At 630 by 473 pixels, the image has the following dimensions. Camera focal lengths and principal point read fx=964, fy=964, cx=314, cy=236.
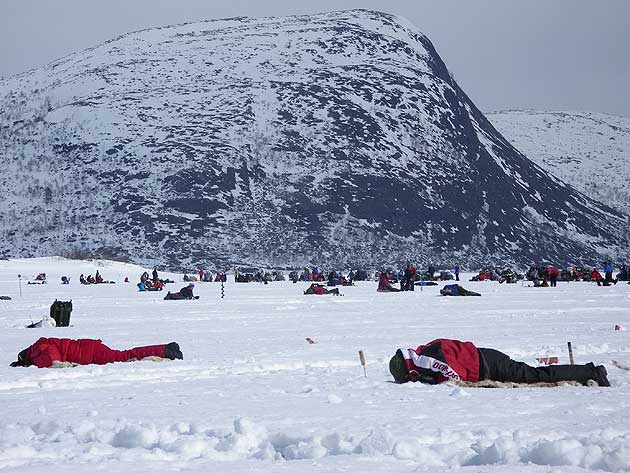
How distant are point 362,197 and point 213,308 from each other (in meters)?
81.9

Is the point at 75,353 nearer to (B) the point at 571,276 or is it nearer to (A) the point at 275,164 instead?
(B) the point at 571,276

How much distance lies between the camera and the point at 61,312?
20094mm

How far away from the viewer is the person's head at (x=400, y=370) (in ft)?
32.7

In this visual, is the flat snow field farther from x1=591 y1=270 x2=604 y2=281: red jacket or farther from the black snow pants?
x1=591 y1=270 x2=604 y2=281: red jacket

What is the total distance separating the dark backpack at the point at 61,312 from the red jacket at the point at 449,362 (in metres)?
12.0

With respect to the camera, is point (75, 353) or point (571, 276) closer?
point (75, 353)

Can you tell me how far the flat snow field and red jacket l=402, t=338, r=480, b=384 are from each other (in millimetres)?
225

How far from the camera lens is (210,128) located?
11800 cm

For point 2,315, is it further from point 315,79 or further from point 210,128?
point 315,79

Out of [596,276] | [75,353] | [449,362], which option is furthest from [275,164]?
[449,362]

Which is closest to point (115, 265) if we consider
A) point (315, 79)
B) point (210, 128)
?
point (210, 128)

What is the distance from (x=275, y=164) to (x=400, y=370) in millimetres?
103552

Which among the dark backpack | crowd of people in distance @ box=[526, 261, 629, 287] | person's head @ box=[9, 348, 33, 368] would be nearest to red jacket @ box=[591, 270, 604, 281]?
crowd of people in distance @ box=[526, 261, 629, 287]

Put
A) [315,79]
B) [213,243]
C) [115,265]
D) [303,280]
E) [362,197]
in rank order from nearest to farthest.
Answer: [303,280]
[115,265]
[213,243]
[362,197]
[315,79]
